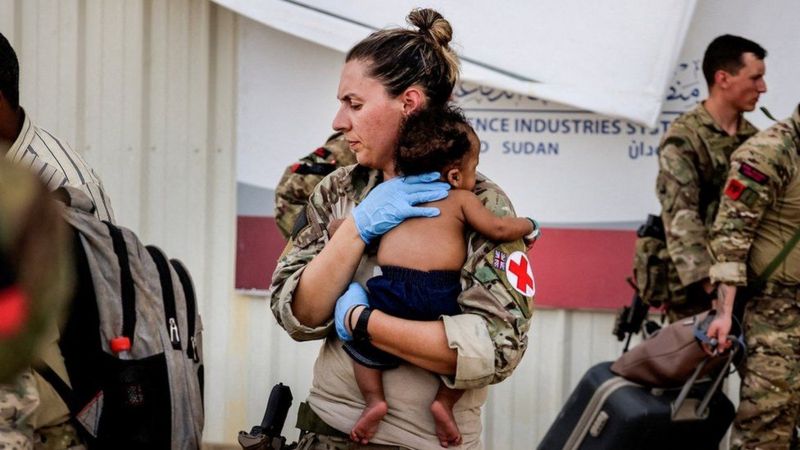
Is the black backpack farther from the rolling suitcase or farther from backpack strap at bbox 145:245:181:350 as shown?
the rolling suitcase

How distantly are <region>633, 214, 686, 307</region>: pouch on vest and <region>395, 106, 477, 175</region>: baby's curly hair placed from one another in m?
2.74

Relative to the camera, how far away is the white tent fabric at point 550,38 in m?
5.21

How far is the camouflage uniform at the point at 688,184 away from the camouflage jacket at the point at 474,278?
256 cm

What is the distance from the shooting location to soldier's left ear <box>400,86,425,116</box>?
2.64 m

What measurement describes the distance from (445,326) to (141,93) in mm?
3397

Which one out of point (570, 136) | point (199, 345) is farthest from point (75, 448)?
point (570, 136)

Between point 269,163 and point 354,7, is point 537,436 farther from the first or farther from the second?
point 354,7

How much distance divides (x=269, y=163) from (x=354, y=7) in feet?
Result: 2.60

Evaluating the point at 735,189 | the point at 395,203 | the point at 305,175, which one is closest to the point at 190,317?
the point at 395,203

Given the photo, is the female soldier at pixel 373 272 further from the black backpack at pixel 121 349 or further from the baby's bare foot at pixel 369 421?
the black backpack at pixel 121 349

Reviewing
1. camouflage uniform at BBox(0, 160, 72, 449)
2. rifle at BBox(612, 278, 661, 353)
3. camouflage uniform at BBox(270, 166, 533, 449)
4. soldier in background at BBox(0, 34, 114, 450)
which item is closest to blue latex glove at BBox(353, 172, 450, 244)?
camouflage uniform at BBox(270, 166, 533, 449)

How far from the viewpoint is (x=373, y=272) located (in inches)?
104

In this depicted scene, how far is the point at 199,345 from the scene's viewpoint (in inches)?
130

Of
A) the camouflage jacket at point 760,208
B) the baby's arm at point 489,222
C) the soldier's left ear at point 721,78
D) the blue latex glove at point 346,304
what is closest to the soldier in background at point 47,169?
the blue latex glove at point 346,304
